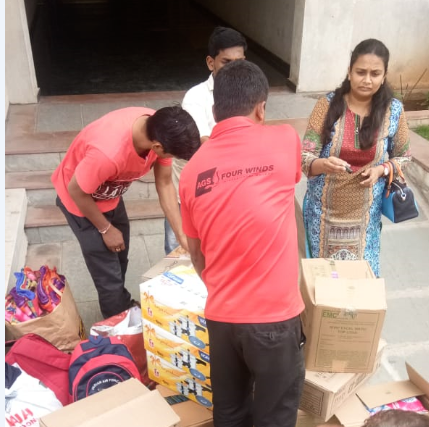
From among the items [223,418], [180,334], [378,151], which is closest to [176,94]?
[378,151]

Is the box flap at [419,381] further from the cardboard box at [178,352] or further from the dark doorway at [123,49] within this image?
the dark doorway at [123,49]

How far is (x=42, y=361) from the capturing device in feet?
7.50

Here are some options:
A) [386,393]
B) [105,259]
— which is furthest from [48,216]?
[386,393]

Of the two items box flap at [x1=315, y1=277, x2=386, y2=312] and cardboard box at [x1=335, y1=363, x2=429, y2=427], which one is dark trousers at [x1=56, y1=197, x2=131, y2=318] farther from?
cardboard box at [x1=335, y1=363, x2=429, y2=427]

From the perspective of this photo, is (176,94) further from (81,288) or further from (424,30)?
(424,30)

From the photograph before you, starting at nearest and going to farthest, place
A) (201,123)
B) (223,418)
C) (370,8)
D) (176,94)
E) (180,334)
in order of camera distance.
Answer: (223,418) → (180,334) → (201,123) → (176,94) → (370,8)

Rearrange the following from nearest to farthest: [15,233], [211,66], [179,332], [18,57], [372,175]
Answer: [179,332] → [372,175] → [211,66] → [15,233] → [18,57]

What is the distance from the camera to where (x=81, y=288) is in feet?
11.2

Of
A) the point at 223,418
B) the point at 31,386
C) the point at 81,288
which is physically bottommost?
the point at 81,288

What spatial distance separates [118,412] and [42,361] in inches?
25.3

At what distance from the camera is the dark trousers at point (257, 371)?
5.34 ft

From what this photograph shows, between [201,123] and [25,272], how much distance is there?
1236 millimetres

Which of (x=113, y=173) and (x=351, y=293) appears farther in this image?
(x=113, y=173)

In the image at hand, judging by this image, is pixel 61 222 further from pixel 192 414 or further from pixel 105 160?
pixel 192 414
